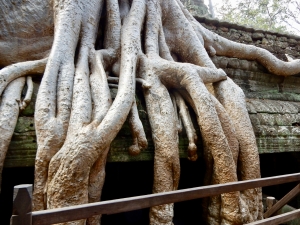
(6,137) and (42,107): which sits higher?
(42,107)

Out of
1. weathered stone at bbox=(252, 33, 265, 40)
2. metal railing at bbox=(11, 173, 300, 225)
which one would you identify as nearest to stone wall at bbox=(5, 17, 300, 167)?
weathered stone at bbox=(252, 33, 265, 40)

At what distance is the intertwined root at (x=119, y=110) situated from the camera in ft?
3.88

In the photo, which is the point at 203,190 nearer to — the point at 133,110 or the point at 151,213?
the point at 151,213

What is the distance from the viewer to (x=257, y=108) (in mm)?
2193

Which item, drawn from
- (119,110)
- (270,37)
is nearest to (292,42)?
(270,37)

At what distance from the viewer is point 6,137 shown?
1222mm

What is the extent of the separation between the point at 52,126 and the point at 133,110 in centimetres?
46

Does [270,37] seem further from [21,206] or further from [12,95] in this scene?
[21,206]

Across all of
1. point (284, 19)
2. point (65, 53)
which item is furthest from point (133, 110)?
point (284, 19)

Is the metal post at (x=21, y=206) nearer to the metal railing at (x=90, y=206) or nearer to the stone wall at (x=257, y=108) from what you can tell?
the metal railing at (x=90, y=206)

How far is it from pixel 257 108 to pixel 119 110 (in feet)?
4.60

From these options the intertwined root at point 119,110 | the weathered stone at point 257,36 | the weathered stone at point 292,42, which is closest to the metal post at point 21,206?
the intertwined root at point 119,110

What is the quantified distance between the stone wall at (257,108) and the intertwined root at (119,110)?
7 centimetres

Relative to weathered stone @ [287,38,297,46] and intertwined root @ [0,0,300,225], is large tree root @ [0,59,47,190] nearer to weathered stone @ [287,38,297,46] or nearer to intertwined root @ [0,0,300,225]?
intertwined root @ [0,0,300,225]
